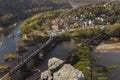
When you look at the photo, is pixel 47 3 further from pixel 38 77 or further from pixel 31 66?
pixel 38 77

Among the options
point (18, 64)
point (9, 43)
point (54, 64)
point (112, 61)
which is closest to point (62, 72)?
point (54, 64)

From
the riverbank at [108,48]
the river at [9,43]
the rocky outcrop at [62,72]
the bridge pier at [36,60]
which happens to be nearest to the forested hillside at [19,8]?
the river at [9,43]

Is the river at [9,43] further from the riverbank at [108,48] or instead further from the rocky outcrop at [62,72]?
the rocky outcrop at [62,72]

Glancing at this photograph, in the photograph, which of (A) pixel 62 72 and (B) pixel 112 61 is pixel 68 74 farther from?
(B) pixel 112 61

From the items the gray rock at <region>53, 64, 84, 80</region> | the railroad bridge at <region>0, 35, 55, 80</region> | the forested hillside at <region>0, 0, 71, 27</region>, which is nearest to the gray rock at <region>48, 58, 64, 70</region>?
the gray rock at <region>53, 64, 84, 80</region>

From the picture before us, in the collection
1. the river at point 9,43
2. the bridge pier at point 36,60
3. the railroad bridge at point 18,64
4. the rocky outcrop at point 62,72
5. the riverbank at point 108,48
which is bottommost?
the riverbank at point 108,48

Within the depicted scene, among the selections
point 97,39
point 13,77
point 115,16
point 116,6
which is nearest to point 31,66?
point 13,77

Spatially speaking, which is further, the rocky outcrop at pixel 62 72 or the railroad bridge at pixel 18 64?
the railroad bridge at pixel 18 64

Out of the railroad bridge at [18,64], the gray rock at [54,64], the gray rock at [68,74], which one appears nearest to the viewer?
the gray rock at [68,74]
